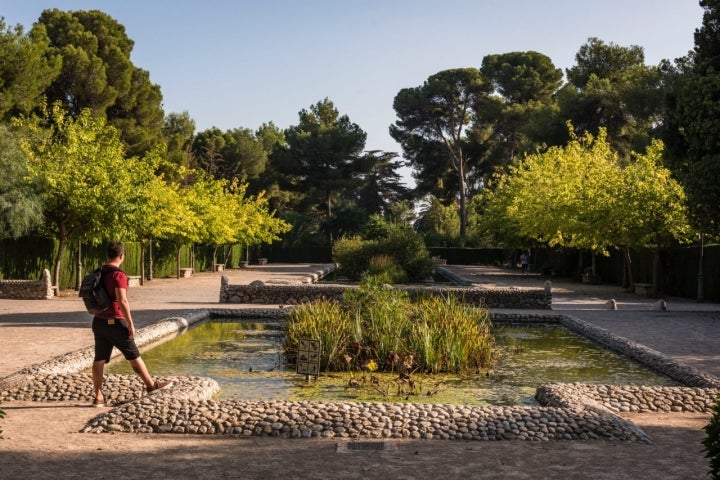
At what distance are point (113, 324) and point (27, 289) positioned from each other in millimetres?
15806

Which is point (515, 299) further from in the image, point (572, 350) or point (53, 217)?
point (53, 217)

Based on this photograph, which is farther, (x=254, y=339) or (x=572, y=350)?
(x=254, y=339)

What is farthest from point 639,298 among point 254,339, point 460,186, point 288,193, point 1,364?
point 288,193

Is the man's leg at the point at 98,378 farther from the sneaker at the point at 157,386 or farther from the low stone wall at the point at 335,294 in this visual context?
the low stone wall at the point at 335,294

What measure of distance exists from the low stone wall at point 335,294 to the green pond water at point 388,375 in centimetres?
510

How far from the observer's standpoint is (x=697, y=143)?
63.3ft

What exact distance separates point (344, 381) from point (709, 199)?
1204cm

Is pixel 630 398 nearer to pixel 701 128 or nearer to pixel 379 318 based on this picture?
pixel 379 318

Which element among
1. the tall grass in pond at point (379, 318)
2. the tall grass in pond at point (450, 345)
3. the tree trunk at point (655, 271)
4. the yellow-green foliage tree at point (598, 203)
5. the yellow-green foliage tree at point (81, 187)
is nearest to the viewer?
the tall grass in pond at point (450, 345)

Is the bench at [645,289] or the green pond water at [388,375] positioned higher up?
the bench at [645,289]

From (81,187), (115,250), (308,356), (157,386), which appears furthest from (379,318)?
(81,187)

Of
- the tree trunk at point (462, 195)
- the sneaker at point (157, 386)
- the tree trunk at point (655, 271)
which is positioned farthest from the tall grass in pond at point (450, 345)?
the tree trunk at point (462, 195)

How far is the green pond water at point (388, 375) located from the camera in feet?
30.7

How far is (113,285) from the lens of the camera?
26.2 feet
